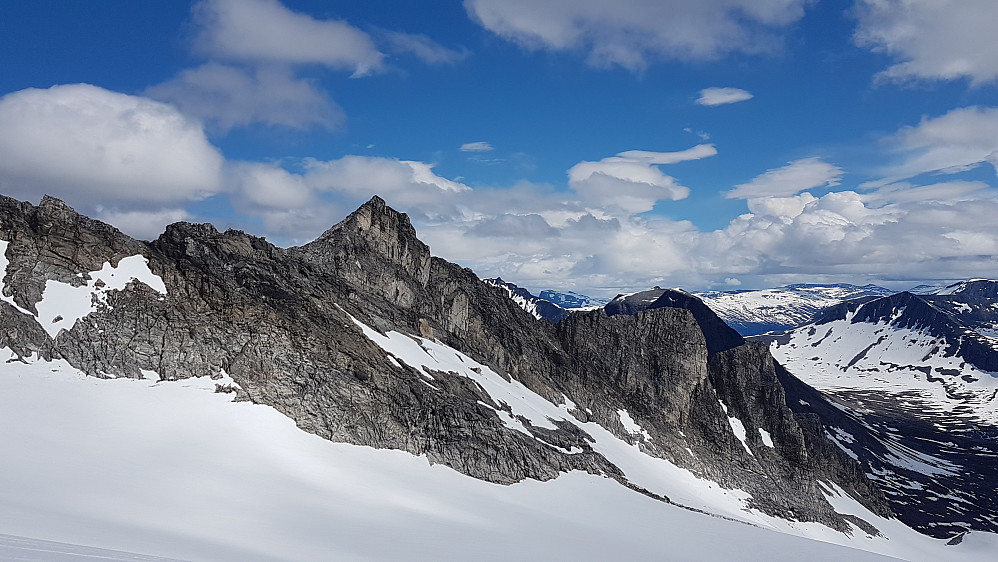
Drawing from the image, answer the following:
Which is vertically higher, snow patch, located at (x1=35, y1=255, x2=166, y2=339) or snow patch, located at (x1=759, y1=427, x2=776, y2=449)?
snow patch, located at (x1=35, y1=255, x2=166, y2=339)

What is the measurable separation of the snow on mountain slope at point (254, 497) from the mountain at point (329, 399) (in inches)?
10.7

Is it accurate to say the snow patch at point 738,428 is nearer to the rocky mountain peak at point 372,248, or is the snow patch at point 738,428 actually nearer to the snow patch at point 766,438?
the snow patch at point 766,438

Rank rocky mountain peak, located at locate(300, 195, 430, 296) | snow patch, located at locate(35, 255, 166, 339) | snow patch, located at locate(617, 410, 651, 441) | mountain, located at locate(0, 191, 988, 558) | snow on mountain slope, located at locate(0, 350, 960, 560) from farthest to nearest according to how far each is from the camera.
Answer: snow patch, located at locate(617, 410, 651, 441) < rocky mountain peak, located at locate(300, 195, 430, 296) < snow patch, located at locate(35, 255, 166, 339) < mountain, located at locate(0, 191, 988, 558) < snow on mountain slope, located at locate(0, 350, 960, 560)

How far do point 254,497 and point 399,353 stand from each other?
3339 cm

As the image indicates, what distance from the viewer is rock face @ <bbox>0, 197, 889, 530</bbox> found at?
5194 cm

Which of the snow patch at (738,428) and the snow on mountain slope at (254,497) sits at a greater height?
the snow patch at (738,428)

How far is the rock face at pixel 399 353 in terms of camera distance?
51.9 metres

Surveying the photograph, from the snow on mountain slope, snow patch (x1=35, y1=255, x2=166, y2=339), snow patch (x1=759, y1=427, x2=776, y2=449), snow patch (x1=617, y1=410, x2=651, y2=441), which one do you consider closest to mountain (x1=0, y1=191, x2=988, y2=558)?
snow patch (x1=35, y1=255, x2=166, y2=339)

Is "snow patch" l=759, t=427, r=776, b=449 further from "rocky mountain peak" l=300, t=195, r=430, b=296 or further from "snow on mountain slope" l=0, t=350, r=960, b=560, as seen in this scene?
"rocky mountain peak" l=300, t=195, r=430, b=296

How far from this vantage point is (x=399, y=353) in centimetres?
7025

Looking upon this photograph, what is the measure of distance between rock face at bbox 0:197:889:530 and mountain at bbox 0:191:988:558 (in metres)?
0.25

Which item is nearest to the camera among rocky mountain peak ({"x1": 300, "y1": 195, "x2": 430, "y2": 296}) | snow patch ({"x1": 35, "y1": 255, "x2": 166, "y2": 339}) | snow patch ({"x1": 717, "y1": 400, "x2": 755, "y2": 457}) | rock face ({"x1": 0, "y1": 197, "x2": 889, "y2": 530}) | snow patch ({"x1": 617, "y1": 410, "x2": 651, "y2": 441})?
snow patch ({"x1": 35, "y1": 255, "x2": 166, "y2": 339})

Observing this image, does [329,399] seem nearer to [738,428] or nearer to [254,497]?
[254,497]

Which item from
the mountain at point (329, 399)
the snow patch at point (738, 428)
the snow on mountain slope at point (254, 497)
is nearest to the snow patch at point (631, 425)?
the mountain at point (329, 399)
